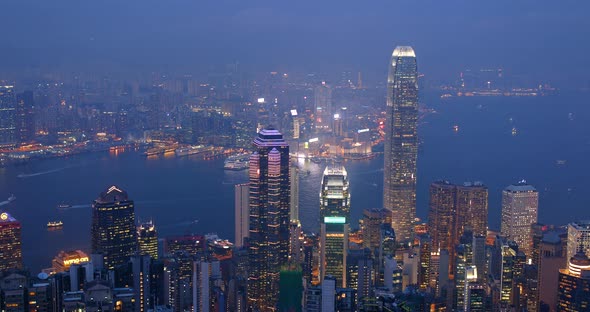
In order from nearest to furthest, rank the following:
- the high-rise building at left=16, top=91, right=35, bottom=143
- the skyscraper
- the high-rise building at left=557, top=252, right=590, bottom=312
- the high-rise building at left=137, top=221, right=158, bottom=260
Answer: the high-rise building at left=557, top=252, right=590, bottom=312
the high-rise building at left=137, top=221, right=158, bottom=260
the high-rise building at left=16, top=91, right=35, bottom=143
the skyscraper

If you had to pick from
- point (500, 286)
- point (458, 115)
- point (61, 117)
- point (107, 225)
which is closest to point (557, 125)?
point (458, 115)

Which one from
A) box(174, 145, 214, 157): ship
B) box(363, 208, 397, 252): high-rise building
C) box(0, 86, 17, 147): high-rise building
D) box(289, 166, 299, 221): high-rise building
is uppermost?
box(0, 86, 17, 147): high-rise building

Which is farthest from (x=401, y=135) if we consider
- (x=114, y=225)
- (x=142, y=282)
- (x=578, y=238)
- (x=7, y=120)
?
(x=142, y=282)

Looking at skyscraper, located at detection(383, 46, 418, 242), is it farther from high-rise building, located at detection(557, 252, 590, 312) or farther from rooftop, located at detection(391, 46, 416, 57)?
high-rise building, located at detection(557, 252, 590, 312)

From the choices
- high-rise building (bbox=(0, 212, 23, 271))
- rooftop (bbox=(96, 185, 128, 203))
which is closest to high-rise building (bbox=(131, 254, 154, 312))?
high-rise building (bbox=(0, 212, 23, 271))

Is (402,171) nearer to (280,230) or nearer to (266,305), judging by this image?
(280,230)

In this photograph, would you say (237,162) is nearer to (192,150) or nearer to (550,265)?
(192,150)
